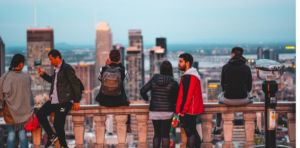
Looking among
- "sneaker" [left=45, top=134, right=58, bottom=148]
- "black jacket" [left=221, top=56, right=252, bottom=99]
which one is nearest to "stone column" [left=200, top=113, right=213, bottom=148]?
"black jacket" [left=221, top=56, right=252, bottom=99]

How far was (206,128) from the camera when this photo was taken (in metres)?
6.23

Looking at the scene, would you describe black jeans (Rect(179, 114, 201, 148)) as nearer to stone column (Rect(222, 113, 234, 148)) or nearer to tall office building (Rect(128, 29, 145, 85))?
stone column (Rect(222, 113, 234, 148))

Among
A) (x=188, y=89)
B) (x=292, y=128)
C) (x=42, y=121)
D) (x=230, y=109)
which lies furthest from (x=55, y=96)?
(x=292, y=128)

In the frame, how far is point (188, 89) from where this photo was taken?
578 centimetres

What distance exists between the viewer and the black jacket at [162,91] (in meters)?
5.93

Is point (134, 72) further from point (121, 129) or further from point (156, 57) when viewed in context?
point (121, 129)

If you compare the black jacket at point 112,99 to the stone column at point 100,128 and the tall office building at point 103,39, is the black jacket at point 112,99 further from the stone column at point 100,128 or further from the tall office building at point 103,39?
the tall office building at point 103,39

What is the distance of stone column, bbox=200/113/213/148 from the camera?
6.23 meters

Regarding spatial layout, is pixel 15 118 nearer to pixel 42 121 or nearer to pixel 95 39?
pixel 42 121

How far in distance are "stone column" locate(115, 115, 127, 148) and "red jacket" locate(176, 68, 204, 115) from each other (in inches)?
38.8

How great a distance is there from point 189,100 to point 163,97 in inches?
17.2

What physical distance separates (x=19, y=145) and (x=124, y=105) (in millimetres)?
2023

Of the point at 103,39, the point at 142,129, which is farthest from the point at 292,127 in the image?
the point at 103,39

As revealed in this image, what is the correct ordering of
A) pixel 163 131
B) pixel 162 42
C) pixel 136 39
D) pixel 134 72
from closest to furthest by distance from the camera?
pixel 163 131 → pixel 134 72 → pixel 162 42 → pixel 136 39
